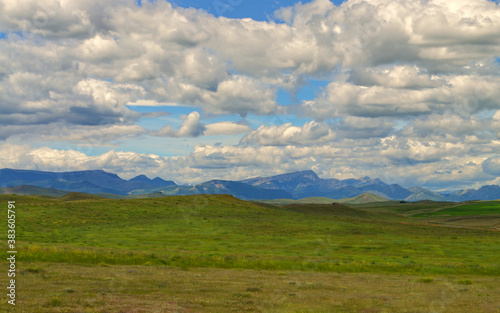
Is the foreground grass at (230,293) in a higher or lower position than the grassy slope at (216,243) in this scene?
higher

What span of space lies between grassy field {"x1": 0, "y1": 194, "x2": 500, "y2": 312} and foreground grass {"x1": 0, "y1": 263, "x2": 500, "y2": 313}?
0.27 ft

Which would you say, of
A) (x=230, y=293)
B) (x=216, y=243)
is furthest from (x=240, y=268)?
(x=216, y=243)

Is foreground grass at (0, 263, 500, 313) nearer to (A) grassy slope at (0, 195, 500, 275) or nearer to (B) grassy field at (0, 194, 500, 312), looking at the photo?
(B) grassy field at (0, 194, 500, 312)

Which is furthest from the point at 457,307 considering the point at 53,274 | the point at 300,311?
the point at 53,274

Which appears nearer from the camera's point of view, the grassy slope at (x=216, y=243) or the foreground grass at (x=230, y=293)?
the foreground grass at (x=230, y=293)

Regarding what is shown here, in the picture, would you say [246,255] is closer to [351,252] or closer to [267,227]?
[351,252]

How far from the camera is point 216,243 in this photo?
80.0 m

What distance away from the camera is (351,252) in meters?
72.9

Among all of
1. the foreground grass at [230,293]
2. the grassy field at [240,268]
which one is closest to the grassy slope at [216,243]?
the grassy field at [240,268]

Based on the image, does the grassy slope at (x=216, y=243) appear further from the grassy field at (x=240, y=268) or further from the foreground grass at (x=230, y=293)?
the foreground grass at (x=230, y=293)

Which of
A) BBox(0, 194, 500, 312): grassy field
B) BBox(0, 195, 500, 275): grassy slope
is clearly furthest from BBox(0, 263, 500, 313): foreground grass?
BBox(0, 195, 500, 275): grassy slope

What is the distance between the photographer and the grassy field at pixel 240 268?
92.3 ft

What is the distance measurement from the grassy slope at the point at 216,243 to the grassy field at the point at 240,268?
0.23m

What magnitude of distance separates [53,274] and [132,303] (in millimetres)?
12563
